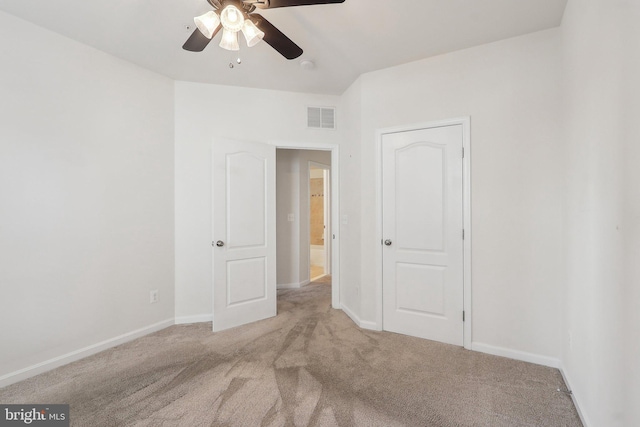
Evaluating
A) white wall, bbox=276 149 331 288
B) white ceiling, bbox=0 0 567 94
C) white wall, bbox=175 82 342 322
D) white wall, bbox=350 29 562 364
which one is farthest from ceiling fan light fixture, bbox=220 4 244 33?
white wall, bbox=276 149 331 288

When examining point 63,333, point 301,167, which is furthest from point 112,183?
point 301,167

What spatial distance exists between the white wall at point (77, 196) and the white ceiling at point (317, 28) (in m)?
0.30

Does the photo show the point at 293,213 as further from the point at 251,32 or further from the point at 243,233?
the point at 251,32

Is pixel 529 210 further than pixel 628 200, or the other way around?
pixel 529 210

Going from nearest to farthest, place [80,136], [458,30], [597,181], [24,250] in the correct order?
[597,181] → [24,250] → [458,30] → [80,136]

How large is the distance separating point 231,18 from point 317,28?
910 millimetres

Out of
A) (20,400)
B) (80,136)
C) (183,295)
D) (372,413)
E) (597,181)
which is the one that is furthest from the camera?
(183,295)

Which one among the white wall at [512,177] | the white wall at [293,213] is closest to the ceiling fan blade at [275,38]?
the white wall at [512,177]

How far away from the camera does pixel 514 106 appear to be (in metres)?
2.37

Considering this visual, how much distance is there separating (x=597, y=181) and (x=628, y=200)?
40 cm

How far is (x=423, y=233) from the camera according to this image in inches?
108

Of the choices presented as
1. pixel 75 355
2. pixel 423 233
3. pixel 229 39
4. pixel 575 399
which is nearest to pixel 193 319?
pixel 75 355

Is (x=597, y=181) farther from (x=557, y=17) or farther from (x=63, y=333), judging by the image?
(x=63, y=333)

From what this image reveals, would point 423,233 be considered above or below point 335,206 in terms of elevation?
below
